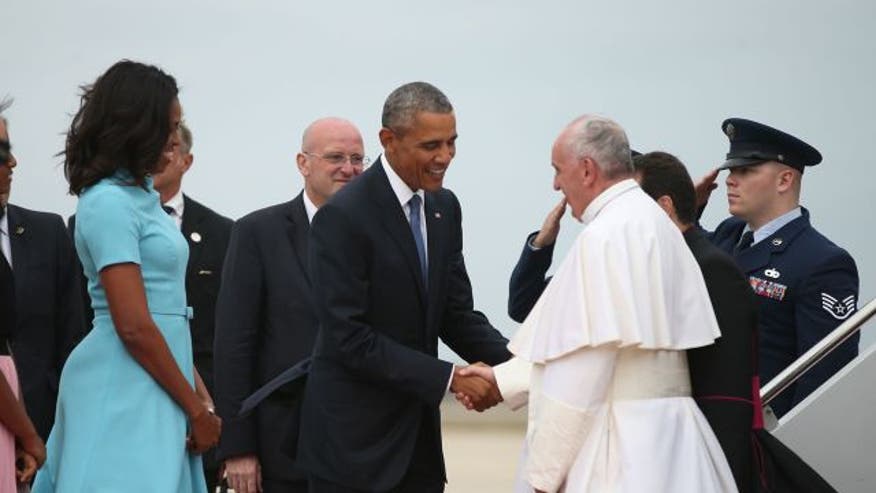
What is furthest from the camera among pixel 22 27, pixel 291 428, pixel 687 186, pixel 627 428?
pixel 22 27

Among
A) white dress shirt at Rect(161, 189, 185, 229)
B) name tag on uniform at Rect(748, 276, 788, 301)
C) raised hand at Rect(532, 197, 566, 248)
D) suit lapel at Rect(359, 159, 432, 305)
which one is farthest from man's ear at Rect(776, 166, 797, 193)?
white dress shirt at Rect(161, 189, 185, 229)

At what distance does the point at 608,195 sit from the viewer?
3105 mm

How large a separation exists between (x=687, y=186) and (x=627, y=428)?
618mm

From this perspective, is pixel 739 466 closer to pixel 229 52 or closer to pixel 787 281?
pixel 787 281

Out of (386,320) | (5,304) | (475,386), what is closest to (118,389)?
(5,304)

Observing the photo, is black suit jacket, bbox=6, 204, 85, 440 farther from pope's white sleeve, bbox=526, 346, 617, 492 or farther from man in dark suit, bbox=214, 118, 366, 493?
pope's white sleeve, bbox=526, 346, 617, 492

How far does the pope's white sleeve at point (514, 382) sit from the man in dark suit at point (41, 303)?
128 cm

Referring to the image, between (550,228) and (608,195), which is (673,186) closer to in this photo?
(608,195)

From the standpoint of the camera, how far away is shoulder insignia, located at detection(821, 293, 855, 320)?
4.17 metres

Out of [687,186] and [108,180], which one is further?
[687,186]

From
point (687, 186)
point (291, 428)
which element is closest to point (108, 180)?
point (291, 428)

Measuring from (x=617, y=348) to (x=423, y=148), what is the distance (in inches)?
28.2

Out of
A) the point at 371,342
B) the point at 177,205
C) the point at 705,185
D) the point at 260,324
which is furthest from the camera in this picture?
the point at 705,185

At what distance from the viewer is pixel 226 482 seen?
413 cm
